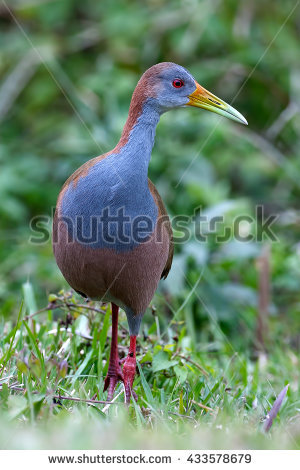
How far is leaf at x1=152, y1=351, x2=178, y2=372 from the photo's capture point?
3781 mm

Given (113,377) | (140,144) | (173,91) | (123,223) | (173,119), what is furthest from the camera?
(173,119)

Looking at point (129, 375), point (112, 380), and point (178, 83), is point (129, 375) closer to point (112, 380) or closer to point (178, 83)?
point (112, 380)

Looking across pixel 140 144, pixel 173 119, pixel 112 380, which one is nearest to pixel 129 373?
pixel 112 380

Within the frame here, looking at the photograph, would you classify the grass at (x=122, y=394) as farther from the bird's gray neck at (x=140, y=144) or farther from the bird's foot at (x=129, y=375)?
the bird's gray neck at (x=140, y=144)

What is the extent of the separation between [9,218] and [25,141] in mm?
1525

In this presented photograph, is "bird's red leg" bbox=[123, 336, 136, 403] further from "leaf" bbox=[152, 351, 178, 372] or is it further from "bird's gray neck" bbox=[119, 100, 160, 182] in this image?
"bird's gray neck" bbox=[119, 100, 160, 182]

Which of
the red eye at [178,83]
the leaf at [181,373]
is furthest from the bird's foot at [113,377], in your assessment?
the red eye at [178,83]

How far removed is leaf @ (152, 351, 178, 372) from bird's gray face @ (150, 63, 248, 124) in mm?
1405

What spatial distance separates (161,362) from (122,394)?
0.34 meters

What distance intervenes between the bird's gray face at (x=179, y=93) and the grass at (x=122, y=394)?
1353mm

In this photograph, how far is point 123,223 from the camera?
336 centimetres

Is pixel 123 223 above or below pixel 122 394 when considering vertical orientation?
above

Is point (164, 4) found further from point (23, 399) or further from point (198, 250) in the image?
point (23, 399)

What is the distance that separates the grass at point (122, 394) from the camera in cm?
277
